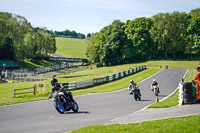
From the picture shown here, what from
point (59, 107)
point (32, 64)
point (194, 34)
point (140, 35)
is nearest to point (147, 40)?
point (140, 35)

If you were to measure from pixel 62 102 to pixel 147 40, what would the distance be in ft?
239

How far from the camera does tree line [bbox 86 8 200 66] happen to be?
8338cm

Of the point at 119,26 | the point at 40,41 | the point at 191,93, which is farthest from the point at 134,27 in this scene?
the point at 191,93

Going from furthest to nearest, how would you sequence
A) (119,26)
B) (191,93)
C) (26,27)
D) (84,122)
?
(26,27)
(119,26)
(191,93)
(84,122)

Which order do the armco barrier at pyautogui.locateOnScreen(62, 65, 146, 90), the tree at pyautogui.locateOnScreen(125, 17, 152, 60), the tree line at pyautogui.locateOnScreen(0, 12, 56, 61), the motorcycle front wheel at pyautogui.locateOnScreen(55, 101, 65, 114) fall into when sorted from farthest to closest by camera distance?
the tree line at pyautogui.locateOnScreen(0, 12, 56, 61) < the tree at pyautogui.locateOnScreen(125, 17, 152, 60) < the armco barrier at pyautogui.locateOnScreen(62, 65, 146, 90) < the motorcycle front wheel at pyautogui.locateOnScreen(55, 101, 65, 114)

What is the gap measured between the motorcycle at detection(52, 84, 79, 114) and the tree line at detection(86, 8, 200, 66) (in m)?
69.5

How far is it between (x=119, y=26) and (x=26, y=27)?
52.8 meters

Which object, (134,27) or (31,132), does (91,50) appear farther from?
(31,132)

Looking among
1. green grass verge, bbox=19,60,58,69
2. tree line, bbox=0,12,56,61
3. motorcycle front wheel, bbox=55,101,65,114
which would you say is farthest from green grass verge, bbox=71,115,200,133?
tree line, bbox=0,12,56,61

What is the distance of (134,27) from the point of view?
86.4 metres

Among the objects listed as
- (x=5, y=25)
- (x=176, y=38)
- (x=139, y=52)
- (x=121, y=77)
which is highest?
(x=5, y=25)

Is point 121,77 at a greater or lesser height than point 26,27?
lesser

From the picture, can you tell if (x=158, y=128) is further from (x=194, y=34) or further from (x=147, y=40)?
(x=147, y=40)

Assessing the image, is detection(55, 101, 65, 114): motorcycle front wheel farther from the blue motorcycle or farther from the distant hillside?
the distant hillside
